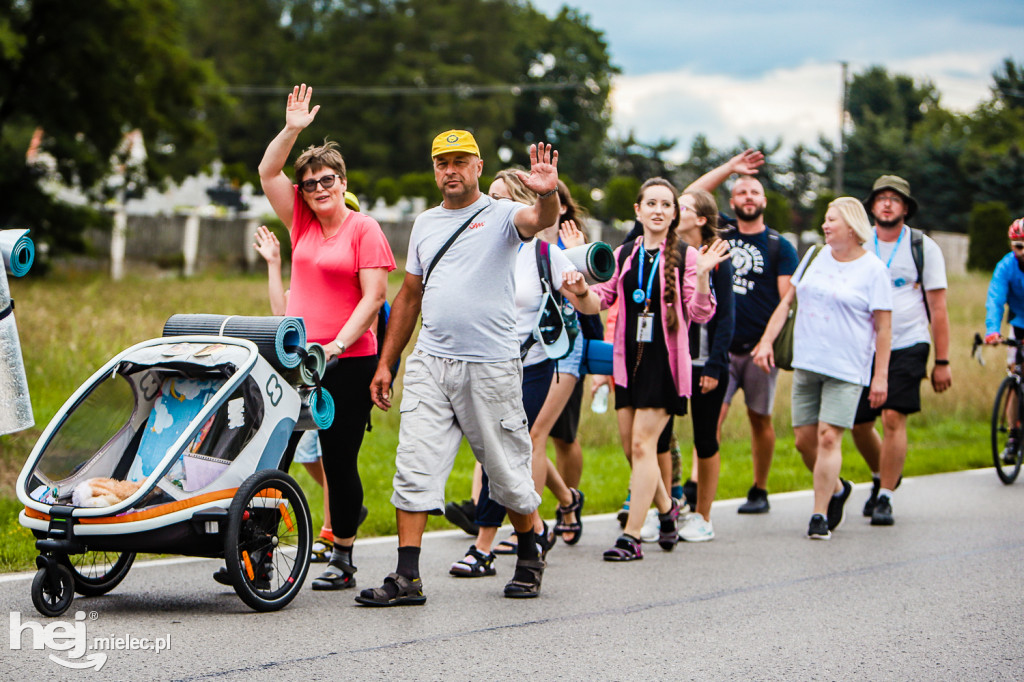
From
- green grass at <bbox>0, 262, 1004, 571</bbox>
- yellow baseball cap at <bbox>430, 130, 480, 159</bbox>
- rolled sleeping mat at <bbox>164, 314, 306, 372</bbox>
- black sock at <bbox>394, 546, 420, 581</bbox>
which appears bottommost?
green grass at <bbox>0, 262, 1004, 571</bbox>

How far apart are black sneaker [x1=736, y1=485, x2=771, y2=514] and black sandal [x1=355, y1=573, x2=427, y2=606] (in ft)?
12.2

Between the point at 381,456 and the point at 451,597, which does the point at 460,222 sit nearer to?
the point at 451,597

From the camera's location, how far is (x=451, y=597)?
6289mm

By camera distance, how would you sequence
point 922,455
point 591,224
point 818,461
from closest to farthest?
point 818,461, point 922,455, point 591,224

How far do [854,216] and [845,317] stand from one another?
2.12 ft

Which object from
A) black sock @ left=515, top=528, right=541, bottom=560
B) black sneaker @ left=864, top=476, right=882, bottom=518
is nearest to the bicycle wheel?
black sneaker @ left=864, top=476, right=882, bottom=518

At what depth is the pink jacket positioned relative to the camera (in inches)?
287

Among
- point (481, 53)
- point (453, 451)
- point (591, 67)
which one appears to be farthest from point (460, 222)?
point (591, 67)

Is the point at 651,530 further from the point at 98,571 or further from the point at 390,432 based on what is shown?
the point at 390,432

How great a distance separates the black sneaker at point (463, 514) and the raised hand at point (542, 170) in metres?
2.75

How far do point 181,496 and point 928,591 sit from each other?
12.1 ft

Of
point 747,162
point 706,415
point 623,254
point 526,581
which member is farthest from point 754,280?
point 526,581

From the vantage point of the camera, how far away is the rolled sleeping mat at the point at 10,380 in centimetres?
467

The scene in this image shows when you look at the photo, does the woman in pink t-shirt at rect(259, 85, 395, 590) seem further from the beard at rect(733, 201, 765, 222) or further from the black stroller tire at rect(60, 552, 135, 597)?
the beard at rect(733, 201, 765, 222)
